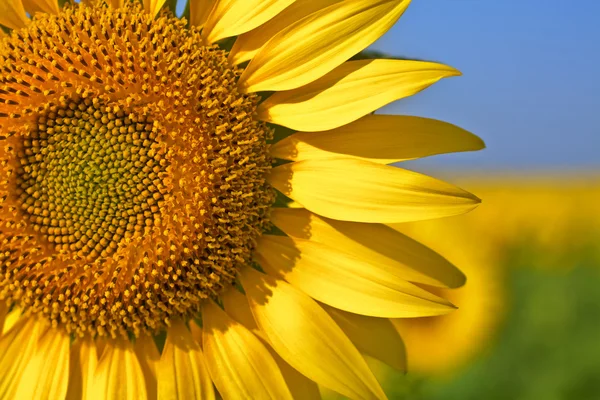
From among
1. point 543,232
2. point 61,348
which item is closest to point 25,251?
point 61,348

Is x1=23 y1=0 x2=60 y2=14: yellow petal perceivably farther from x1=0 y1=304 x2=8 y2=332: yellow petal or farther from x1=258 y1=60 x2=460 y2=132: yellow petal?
x1=0 y1=304 x2=8 y2=332: yellow petal

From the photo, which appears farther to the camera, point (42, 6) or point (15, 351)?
point (15, 351)

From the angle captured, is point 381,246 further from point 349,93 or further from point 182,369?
point 182,369

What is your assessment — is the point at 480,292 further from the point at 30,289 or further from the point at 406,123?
the point at 30,289

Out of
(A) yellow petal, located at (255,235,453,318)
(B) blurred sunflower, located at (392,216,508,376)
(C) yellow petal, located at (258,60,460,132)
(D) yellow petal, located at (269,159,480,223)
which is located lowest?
(B) blurred sunflower, located at (392,216,508,376)

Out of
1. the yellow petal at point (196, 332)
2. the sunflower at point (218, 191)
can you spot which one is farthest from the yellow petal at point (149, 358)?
the yellow petal at point (196, 332)

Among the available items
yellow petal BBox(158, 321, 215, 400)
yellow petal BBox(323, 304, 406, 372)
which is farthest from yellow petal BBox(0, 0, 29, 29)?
yellow petal BBox(323, 304, 406, 372)

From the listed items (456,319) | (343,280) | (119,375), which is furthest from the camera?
(456,319)

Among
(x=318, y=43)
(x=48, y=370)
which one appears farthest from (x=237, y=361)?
(x=318, y=43)
